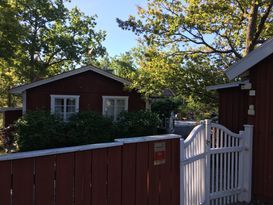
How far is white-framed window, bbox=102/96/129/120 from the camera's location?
53.9ft

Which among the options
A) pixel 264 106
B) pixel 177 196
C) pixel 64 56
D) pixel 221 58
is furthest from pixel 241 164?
pixel 64 56

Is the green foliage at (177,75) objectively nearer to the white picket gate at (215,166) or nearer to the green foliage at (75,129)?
the green foliage at (75,129)

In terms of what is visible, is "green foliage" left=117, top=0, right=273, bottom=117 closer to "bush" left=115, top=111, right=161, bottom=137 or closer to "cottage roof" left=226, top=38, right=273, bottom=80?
"bush" left=115, top=111, right=161, bottom=137

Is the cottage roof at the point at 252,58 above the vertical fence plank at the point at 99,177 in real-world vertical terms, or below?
above

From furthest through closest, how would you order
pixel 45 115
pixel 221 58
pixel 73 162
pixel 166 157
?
pixel 221 58, pixel 45 115, pixel 166 157, pixel 73 162

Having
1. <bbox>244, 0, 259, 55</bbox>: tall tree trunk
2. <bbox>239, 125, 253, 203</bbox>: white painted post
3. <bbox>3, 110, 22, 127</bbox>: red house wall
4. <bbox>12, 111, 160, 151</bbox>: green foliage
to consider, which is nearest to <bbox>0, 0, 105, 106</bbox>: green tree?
<bbox>3, 110, 22, 127</bbox>: red house wall

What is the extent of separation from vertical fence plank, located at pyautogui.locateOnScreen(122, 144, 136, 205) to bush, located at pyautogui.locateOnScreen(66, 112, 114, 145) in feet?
29.3

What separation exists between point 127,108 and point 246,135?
10893mm

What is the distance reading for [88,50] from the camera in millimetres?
30922

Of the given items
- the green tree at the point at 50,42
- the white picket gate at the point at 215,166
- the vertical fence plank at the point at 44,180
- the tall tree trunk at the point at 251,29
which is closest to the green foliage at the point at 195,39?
the tall tree trunk at the point at 251,29

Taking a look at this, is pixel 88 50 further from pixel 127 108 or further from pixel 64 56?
pixel 127 108

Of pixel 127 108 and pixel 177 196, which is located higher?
pixel 127 108

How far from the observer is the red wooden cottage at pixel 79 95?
14613mm

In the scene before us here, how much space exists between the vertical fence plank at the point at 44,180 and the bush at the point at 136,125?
428 inches
